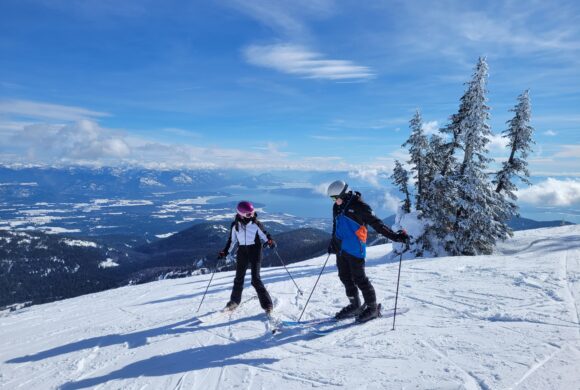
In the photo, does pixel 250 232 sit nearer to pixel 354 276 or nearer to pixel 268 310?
pixel 268 310

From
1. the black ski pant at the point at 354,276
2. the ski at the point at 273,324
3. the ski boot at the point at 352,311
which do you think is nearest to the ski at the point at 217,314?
the ski at the point at 273,324

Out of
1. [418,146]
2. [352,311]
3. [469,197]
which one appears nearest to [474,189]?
[469,197]

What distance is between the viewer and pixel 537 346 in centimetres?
453

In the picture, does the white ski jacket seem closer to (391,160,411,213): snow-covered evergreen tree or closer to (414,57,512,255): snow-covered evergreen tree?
(414,57,512,255): snow-covered evergreen tree

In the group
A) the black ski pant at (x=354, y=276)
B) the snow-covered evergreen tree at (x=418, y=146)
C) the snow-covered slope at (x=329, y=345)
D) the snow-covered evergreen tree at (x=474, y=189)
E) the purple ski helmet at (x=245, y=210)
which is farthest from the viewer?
the snow-covered evergreen tree at (x=418, y=146)

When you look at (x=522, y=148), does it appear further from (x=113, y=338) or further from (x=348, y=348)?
(x=113, y=338)

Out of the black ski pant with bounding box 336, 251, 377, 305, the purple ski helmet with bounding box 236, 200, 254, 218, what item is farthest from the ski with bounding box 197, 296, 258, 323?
the black ski pant with bounding box 336, 251, 377, 305

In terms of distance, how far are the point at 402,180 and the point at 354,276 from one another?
2512 cm

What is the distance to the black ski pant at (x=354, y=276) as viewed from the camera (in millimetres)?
5867

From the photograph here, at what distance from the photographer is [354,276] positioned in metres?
5.93

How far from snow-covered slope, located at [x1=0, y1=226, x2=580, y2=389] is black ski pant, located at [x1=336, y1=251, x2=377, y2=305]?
0.52 m

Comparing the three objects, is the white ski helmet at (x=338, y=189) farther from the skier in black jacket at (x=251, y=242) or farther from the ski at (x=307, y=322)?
→ the ski at (x=307, y=322)

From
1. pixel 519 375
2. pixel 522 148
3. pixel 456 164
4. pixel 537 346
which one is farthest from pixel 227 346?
pixel 522 148

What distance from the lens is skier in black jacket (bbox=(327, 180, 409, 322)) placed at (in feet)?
18.7
